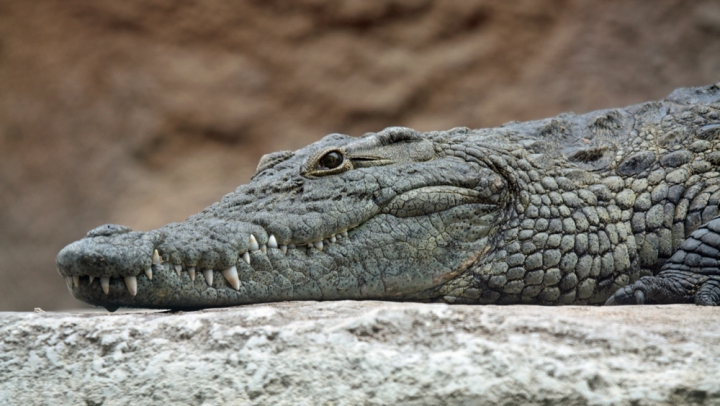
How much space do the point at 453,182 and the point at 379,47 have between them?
4308 mm

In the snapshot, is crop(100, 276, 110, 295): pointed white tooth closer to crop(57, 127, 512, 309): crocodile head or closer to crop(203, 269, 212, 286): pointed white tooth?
crop(57, 127, 512, 309): crocodile head

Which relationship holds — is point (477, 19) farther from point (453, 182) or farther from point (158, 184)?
point (453, 182)

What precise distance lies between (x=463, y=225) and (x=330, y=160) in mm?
618

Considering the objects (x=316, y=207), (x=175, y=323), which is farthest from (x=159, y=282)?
(x=316, y=207)

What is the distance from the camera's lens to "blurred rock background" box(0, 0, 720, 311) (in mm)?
6762

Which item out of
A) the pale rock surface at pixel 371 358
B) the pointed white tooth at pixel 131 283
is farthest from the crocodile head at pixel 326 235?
the pale rock surface at pixel 371 358

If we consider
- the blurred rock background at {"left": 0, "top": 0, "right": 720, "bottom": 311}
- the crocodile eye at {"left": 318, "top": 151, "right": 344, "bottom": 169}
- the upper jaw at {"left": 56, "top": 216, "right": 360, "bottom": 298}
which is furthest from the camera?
the blurred rock background at {"left": 0, "top": 0, "right": 720, "bottom": 311}

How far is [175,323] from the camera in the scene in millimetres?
1970

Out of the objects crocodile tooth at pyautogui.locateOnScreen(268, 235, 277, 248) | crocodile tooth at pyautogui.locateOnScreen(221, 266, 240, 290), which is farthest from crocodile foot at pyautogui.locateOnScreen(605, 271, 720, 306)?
crocodile tooth at pyautogui.locateOnScreen(221, 266, 240, 290)

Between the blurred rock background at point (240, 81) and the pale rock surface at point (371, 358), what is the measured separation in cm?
482

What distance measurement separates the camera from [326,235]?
8.68ft

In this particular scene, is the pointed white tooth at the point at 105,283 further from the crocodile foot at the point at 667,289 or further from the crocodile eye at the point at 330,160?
the crocodile foot at the point at 667,289

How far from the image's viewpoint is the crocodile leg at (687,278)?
8.52ft

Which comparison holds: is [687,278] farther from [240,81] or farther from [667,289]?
[240,81]
